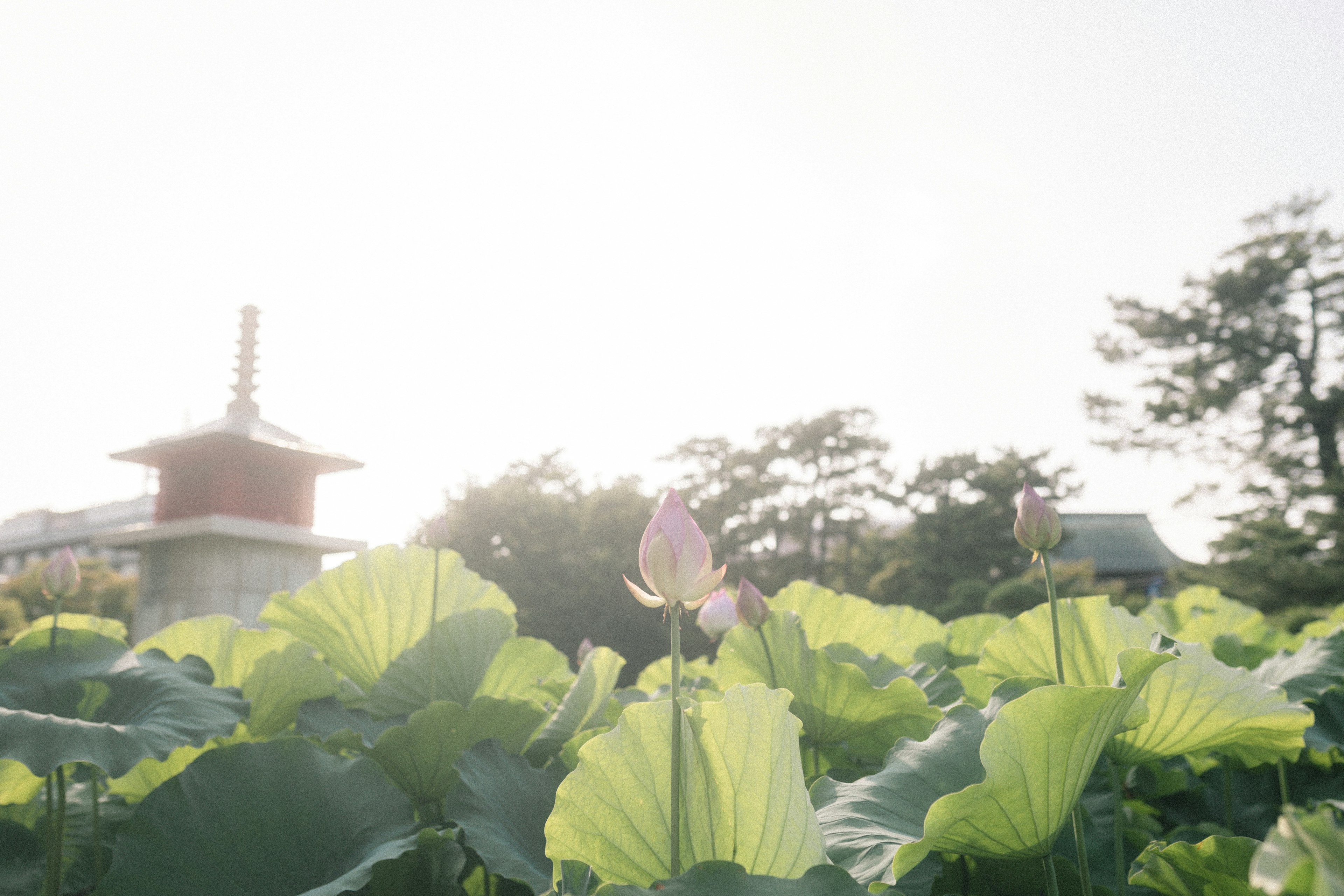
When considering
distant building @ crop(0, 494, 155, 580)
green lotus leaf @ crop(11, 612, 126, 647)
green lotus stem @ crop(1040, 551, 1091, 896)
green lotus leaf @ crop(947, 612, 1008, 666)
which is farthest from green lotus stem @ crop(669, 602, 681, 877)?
distant building @ crop(0, 494, 155, 580)

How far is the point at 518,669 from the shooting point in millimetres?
1065

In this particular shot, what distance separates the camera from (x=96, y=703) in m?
0.84

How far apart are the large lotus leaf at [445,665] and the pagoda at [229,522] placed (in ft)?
23.8

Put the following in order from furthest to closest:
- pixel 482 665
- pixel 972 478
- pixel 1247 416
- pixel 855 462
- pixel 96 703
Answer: pixel 855 462 < pixel 972 478 < pixel 1247 416 < pixel 482 665 < pixel 96 703

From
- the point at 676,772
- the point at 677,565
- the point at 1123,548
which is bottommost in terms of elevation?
the point at 1123,548

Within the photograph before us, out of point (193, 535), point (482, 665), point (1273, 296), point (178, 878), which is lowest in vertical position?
point (193, 535)

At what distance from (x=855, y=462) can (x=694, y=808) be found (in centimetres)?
1895

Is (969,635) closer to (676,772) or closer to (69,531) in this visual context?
(676,772)

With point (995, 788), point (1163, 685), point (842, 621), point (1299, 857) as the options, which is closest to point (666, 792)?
point (995, 788)

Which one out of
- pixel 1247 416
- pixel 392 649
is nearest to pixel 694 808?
pixel 392 649

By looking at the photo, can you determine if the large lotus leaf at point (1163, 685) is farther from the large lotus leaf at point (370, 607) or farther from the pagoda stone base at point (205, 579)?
the pagoda stone base at point (205, 579)

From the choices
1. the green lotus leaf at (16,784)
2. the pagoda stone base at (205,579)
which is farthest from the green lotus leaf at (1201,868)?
the pagoda stone base at (205,579)

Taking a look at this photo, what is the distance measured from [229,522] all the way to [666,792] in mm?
8505

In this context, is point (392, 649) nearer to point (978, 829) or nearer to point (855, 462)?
point (978, 829)
